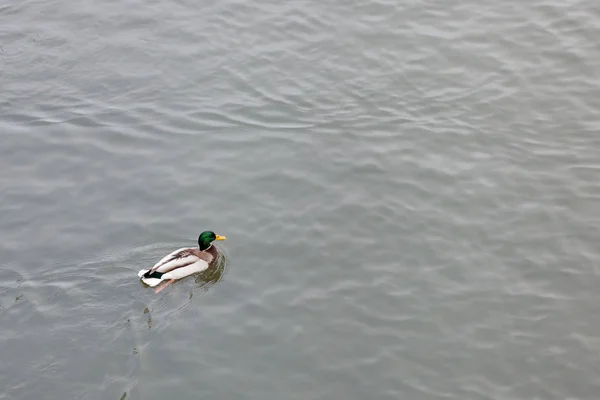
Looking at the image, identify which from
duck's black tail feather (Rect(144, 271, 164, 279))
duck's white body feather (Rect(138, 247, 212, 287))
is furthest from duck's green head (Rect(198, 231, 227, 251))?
duck's black tail feather (Rect(144, 271, 164, 279))

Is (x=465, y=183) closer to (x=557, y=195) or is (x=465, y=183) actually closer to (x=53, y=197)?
(x=557, y=195)

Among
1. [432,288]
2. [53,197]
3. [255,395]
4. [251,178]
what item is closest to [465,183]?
[432,288]

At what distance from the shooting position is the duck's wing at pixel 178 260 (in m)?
11.4

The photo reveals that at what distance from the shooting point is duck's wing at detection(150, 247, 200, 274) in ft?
37.4

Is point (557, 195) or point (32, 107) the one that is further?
point (32, 107)

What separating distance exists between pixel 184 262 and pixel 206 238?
1.71 ft

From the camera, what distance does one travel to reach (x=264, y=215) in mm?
12422

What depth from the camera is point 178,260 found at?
11656 millimetres

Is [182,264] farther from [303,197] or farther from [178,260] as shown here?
[303,197]

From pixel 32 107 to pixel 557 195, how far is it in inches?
338

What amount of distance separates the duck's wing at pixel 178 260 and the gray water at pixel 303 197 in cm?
33

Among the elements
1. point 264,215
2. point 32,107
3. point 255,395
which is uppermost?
point 32,107

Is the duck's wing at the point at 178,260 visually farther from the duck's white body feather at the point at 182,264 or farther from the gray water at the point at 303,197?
the gray water at the point at 303,197

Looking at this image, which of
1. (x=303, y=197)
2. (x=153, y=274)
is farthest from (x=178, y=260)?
(x=303, y=197)
